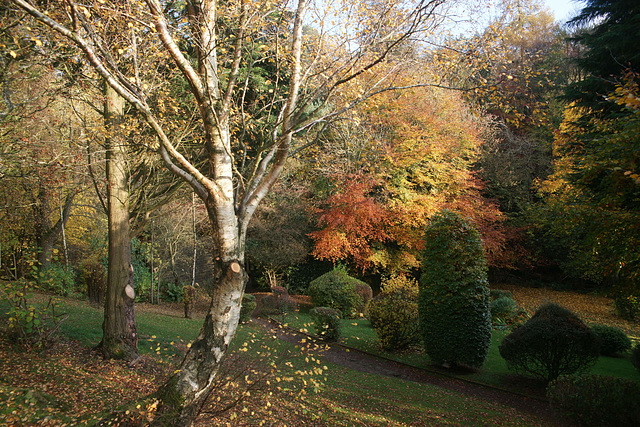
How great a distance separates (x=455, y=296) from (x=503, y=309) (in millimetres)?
6813

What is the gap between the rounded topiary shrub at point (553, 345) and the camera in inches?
283

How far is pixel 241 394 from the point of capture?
446 centimetres

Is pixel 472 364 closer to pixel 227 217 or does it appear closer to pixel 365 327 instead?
pixel 365 327

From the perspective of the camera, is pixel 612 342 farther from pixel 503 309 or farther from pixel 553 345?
pixel 553 345

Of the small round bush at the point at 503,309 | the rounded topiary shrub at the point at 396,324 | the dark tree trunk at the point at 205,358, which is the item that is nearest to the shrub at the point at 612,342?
the small round bush at the point at 503,309

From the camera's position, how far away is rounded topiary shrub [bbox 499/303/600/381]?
7.18m

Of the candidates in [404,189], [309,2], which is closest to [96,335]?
[309,2]

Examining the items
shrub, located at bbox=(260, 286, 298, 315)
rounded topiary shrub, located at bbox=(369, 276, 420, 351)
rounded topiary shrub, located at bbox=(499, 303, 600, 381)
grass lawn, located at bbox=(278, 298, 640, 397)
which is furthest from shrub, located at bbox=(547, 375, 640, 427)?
shrub, located at bbox=(260, 286, 298, 315)

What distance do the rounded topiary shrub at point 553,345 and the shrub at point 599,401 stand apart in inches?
90.6

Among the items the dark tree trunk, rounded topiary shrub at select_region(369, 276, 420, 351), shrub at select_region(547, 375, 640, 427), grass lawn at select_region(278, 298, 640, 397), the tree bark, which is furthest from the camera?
rounded topiary shrub at select_region(369, 276, 420, 351)

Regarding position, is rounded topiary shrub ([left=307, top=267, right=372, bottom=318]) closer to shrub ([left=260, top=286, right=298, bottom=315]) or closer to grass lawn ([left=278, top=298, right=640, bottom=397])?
shrub ([left=260, top=286, right=298, bottom=315])

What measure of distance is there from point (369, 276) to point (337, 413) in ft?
48.0

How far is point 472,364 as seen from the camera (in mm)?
8008

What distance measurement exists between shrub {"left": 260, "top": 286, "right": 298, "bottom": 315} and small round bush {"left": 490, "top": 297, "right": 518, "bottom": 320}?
281 inches
